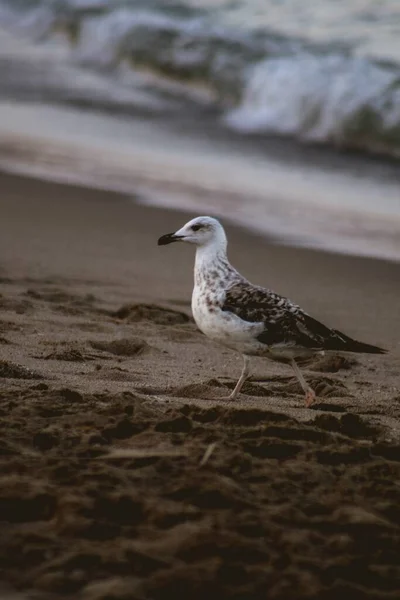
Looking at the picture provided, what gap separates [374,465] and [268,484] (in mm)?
482

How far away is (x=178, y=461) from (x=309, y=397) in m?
1.53

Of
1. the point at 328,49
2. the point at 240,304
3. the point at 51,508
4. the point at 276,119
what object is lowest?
the point at 51,508

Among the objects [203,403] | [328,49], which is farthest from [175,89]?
[203,403]

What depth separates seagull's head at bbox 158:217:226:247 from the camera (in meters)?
6.32

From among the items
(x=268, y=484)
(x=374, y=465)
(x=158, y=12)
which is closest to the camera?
(x=268, y=484)

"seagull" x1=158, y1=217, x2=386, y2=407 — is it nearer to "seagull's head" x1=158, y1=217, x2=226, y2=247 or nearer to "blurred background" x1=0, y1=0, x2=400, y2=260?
"seagull's head" x1=158, y1=217, x2=226, y2=247

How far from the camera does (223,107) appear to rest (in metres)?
15.5

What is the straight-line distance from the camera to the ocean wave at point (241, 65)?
1411cm

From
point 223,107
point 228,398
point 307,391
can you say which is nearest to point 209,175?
point 223,107

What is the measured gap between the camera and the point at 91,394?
5.04 metres

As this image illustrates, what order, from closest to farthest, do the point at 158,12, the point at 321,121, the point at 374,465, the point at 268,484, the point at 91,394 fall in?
the point at 268,484 → the point at 374,465 → the point at 91,394 → the point at 321,121 → the point at 158,12

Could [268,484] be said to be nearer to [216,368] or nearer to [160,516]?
[160,516]

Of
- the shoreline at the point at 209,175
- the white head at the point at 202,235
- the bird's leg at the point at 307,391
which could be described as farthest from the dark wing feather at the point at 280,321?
the shoreline at the point at 209,175

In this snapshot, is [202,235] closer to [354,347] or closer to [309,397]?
[354,347]
